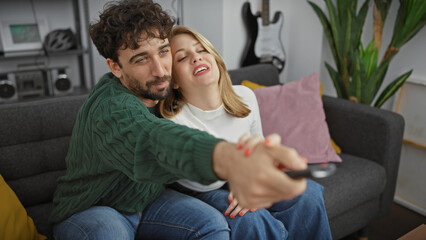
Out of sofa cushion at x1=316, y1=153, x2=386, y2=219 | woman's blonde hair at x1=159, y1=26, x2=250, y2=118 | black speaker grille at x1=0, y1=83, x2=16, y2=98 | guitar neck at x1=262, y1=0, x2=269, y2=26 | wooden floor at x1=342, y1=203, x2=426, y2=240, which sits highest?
guitar neck at x1=262, y1=0, x2=269, y2=26

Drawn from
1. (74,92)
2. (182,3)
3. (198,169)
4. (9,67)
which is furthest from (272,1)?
(198,169)

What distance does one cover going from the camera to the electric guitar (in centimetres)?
278

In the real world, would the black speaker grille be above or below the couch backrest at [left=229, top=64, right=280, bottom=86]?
below

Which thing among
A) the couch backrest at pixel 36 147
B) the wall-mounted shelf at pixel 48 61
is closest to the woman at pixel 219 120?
the couch backrest at pixel 36 147

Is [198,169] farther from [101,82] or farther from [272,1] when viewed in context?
[272,1]

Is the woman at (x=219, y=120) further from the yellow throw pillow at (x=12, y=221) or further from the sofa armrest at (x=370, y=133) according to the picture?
the sofa armrest at (x=370, y=133)

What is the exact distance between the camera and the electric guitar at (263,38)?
2779 mm

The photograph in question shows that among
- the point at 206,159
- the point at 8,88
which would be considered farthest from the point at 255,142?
the point at 8,88

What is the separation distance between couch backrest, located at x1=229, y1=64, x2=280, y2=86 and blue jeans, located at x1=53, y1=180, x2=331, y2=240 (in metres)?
0.80

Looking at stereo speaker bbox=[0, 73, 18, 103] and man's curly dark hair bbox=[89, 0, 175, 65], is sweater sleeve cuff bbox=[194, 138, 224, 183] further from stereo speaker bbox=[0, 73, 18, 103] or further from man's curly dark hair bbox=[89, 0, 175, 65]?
stereo speaker bbox=[0, 73, 18, 103]

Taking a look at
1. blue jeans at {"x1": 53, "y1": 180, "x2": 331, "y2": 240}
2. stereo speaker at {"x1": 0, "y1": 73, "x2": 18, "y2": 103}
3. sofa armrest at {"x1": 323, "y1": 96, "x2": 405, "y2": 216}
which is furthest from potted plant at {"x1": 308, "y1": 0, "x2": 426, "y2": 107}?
stereo speaker at {"x1": 0, "y1": 73, "x2": 18, "y2": 103}

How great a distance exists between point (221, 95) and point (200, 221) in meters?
0.50

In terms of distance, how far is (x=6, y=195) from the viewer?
1.39 meters

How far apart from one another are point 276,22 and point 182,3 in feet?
2.22
